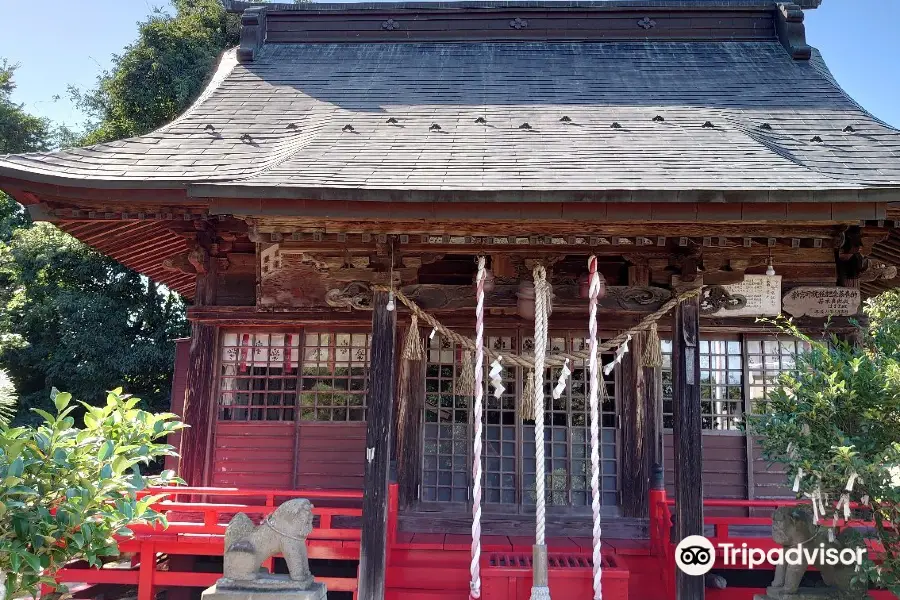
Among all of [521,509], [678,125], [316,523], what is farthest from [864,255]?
[316,523]

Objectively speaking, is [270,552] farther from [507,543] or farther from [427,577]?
[507,543]

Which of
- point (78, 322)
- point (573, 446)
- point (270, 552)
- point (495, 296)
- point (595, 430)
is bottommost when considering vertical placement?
point (270, 552)

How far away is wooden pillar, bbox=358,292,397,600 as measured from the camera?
4.52 metres

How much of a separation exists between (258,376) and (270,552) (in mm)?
2581

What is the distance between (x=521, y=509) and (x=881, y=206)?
12.9 feet

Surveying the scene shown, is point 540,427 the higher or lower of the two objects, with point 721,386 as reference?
lower

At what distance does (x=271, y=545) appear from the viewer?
13.5 ft

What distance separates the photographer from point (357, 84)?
7992 millimetres

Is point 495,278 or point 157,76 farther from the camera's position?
point 157,76

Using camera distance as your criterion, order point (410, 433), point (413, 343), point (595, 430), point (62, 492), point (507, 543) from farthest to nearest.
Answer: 1. point (410, 433)
2. point (507, 543)
3. point (413, 343)
4. point (595, 430)
5. point (62, 492)

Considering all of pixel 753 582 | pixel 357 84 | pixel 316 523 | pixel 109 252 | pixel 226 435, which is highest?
pixel 357 84

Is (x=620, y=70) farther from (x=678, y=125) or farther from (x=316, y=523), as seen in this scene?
(x=316, y=523)

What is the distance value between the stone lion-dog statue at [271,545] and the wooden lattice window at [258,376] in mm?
2311

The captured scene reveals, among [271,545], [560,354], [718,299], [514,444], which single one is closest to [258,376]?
[271,545]
